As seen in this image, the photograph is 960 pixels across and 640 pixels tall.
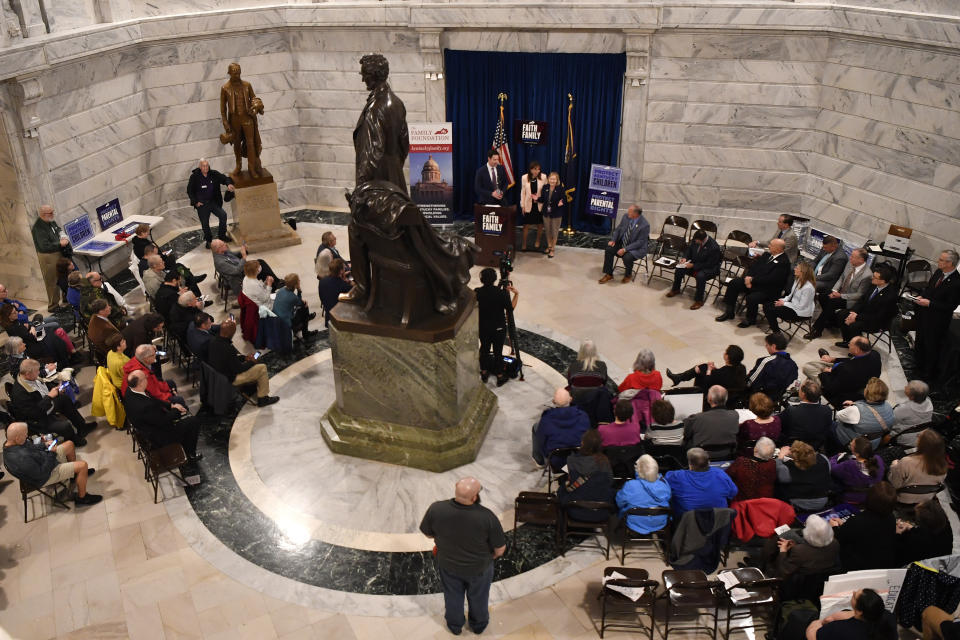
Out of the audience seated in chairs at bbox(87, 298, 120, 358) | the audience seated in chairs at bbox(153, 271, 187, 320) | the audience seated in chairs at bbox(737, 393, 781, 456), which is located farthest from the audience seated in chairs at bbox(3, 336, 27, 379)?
the audience seated in chairs at bbox(737, 393, 781, 456)

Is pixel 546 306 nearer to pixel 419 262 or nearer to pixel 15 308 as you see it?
pixel 419 262

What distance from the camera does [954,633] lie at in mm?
5273

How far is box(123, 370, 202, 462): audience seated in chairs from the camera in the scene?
7.72m

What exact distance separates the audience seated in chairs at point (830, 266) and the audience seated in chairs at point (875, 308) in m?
0.55

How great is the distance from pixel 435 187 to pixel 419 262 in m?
6.67

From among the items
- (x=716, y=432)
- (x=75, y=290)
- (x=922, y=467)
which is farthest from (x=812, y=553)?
(x=75, y=290)

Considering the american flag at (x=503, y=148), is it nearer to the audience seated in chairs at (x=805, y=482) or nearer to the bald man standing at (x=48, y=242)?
the bald man standing at (x=48, y=242)

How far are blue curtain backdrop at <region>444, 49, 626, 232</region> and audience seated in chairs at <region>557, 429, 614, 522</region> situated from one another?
26.0 ft

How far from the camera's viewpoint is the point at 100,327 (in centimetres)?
926

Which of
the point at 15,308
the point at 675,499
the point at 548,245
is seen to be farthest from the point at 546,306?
the point at 15,308

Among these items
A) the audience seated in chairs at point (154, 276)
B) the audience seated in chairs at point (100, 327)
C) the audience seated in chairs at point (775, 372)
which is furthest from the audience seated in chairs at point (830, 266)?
the audience seated in chairs at point (100, 327)

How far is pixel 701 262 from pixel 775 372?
3.53 m

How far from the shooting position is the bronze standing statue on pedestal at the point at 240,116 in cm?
1305

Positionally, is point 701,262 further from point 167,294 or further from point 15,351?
point 15,351
